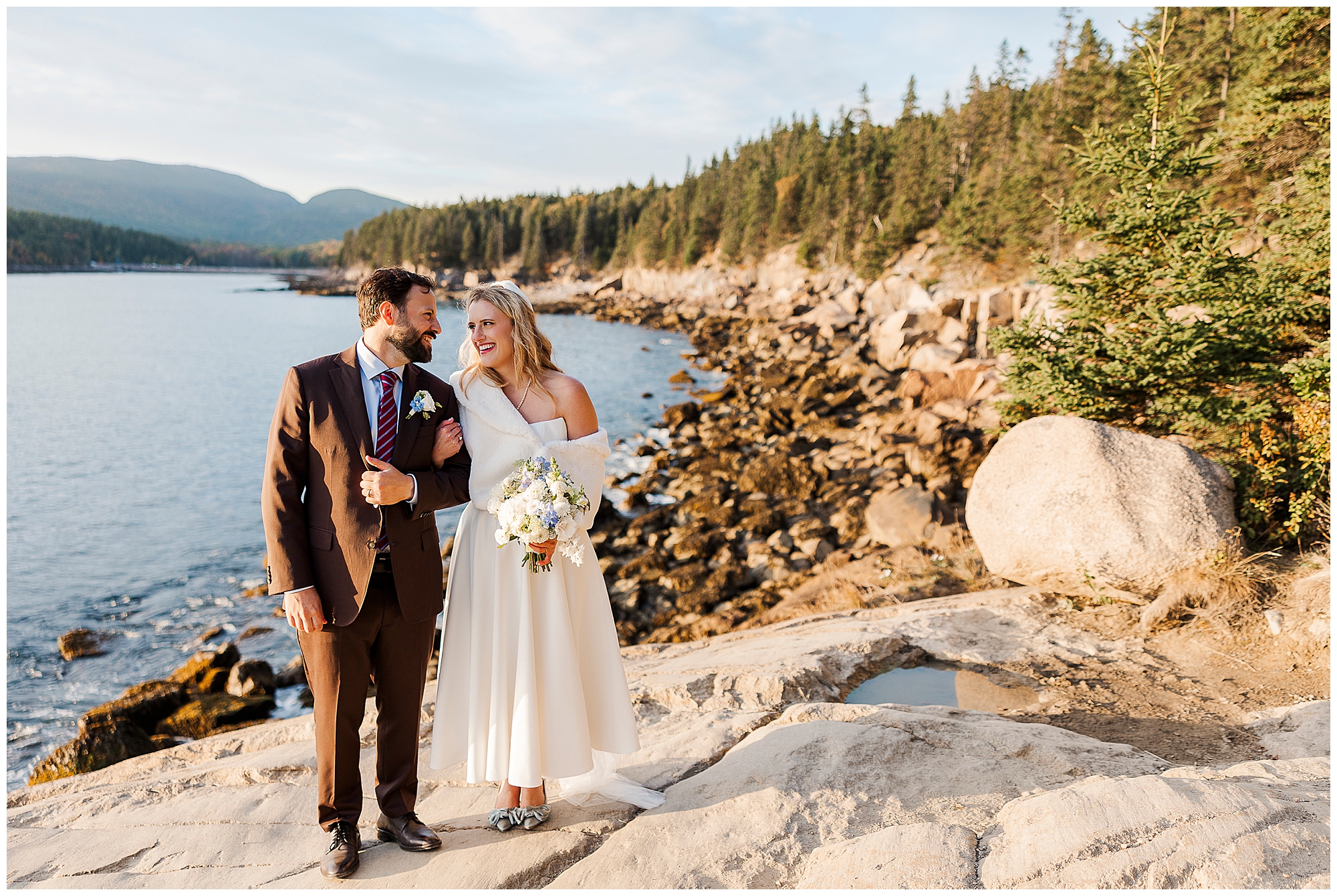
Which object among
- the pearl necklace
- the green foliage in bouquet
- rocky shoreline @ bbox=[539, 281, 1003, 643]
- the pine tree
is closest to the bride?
the pearl necklace

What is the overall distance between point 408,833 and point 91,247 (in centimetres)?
16953

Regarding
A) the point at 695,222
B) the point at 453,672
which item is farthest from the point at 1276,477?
the point at 695,222

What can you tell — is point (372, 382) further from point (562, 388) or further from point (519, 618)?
point (519, 618)

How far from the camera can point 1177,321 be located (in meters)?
8.43

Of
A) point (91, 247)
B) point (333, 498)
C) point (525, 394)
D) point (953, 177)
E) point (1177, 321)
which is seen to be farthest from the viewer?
point (91, 247)

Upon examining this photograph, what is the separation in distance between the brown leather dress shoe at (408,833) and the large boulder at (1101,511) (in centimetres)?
603

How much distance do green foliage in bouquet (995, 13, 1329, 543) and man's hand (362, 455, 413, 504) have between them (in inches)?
310

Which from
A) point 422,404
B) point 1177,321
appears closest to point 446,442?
point 422,404

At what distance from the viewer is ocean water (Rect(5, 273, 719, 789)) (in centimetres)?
1065

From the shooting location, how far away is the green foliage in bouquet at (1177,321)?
817 centimetres

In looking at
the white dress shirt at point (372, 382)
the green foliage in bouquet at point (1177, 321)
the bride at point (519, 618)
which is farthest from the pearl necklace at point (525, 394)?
the green foliage in bouquet at point (1177, 321)

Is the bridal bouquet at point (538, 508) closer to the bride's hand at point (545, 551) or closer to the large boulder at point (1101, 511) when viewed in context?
the bride's hand at point (545, 551)

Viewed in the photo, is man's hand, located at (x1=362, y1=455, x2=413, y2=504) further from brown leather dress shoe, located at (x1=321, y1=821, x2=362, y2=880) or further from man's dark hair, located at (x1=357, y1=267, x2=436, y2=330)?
brown leather dress shoe, located at (x1=321, y1=821, x2=362, y2=880)

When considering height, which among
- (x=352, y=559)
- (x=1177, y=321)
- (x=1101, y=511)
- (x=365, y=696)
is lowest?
(x=365, y=696)
